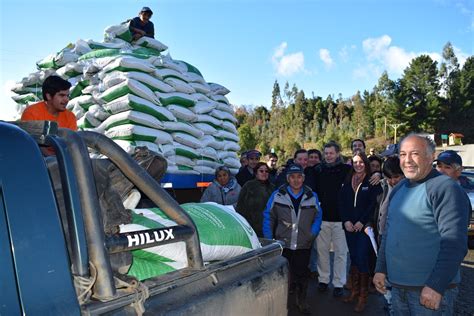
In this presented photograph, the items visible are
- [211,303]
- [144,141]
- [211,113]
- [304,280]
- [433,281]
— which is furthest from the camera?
[211,113]

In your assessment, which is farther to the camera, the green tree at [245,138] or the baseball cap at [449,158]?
the green tree at [245,138]

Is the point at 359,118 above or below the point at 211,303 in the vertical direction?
above

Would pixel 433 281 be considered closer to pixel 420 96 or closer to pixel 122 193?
pixel 122 193

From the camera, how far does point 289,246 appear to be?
4539 millimetres

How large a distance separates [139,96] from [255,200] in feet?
6.96

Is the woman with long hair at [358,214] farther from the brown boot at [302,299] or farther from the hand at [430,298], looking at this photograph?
the hand at [430,298]

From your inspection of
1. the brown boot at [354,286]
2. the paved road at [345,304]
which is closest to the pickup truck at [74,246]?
the paved road at [345,304]

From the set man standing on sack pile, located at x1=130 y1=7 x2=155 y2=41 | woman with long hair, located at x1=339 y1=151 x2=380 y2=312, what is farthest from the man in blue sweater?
man standing on sack pile, located at x1=130 y1=7 x2=155 y2=41

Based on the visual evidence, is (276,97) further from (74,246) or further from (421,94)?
(74,246)

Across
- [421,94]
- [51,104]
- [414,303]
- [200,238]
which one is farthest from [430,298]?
[421,94]

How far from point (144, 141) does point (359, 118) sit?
4339 centimetres

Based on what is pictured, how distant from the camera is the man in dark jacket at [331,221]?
517 cm

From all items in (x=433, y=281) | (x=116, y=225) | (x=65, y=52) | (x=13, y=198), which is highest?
(x=65, y=52)

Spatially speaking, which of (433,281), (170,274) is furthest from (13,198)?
(433,281)
